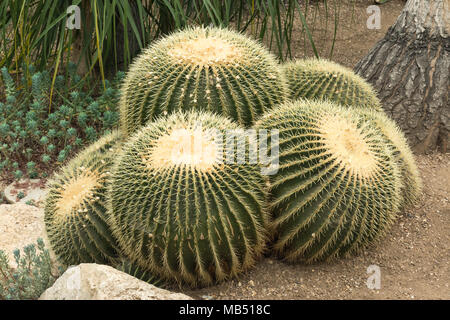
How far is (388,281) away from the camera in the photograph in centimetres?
262

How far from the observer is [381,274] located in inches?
105

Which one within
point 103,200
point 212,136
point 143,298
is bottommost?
point 143,298

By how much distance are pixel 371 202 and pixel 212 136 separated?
2.52 feet

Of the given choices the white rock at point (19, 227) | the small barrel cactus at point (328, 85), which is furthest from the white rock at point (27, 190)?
the small barrel cactus at point (328, 85)

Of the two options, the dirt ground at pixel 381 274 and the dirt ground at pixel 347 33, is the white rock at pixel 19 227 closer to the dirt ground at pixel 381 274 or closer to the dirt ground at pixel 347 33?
the dirt ground at pixel 381 274

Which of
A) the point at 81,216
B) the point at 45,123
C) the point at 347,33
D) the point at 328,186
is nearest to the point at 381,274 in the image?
the point at 328,186

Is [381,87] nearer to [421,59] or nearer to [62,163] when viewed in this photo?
[421,59]

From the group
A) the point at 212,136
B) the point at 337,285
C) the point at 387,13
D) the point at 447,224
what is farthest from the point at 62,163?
the point at 387,13

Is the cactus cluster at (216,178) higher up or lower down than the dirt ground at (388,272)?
higher up

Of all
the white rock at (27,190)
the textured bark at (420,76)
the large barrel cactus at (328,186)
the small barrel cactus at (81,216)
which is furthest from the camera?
the textured bark at (420,76)

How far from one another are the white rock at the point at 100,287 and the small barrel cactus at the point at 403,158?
4.60ft

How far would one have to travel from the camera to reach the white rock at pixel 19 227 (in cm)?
305

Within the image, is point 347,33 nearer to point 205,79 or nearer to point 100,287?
point 205,79

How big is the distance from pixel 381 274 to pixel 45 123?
2544 millimetres
